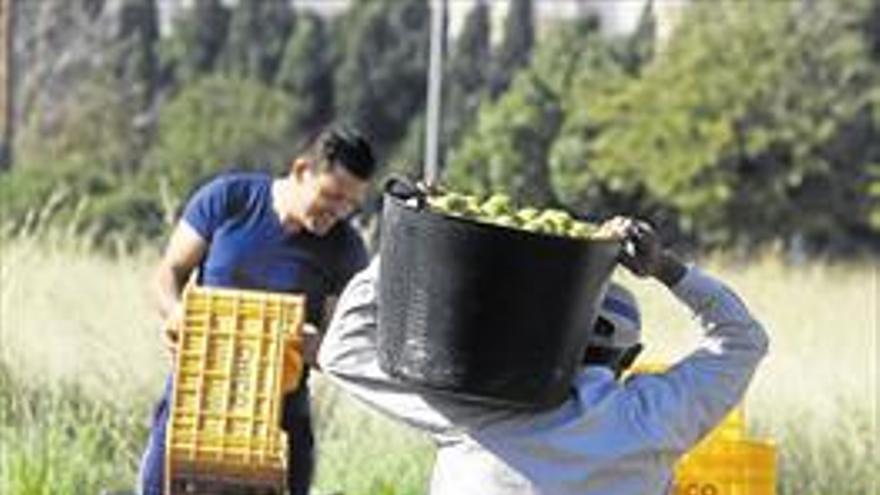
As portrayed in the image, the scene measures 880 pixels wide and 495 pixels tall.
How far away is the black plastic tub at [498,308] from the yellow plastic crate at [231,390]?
108 centimetres

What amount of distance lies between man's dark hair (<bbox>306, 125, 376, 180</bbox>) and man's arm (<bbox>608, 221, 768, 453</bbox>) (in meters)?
1.92

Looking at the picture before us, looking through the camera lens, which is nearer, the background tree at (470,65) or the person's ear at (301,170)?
the person's ear at (301,170)

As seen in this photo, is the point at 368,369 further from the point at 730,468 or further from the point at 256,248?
the point at 256,248

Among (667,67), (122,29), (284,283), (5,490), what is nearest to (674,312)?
(5,490)

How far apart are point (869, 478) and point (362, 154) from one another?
10.5 feet

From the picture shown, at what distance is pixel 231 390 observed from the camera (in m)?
5.05

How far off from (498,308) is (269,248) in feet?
7.73

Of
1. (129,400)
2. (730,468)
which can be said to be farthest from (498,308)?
(129,400)

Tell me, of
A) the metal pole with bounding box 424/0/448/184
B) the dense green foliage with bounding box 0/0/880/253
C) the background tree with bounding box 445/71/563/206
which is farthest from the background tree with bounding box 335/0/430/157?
the metal pole with bounding box 424/0/448/184

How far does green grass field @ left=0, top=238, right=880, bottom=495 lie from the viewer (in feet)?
26.6

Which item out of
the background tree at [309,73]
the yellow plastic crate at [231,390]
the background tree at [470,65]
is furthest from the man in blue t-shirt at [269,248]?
the background tree at [309,73]

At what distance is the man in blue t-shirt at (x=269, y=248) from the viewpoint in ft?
20.1

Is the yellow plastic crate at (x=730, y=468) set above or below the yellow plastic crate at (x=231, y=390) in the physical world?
below

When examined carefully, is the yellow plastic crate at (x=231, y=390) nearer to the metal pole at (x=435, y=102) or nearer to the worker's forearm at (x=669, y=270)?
the worker's forearm at (x=669, y=270)
